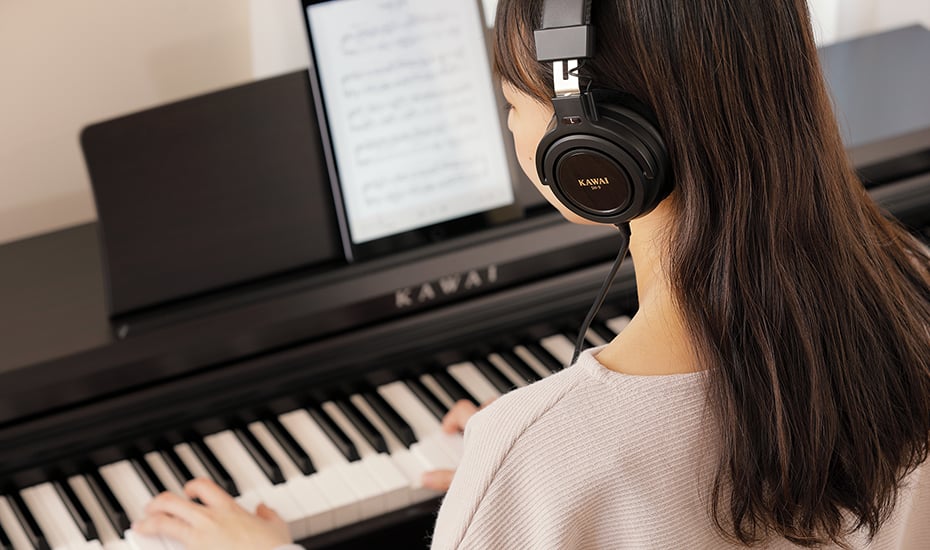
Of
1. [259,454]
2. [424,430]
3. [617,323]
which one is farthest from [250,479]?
[617,323]

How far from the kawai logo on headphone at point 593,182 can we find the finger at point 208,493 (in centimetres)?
68

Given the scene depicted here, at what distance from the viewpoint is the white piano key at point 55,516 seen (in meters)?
1.37

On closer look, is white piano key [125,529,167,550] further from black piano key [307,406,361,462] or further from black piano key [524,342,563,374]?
black piano key [524,342,563,374]

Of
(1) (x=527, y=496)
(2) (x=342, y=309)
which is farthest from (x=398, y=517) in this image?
(1) (x=527, y=496)

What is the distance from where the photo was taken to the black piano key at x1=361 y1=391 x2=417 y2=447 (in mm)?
1487

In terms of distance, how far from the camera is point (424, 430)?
4.98 ft

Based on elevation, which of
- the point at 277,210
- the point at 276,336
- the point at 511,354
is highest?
the point at 277,210

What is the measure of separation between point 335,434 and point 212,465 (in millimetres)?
172

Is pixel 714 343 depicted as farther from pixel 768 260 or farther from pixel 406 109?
pixel 406 109

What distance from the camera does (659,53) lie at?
0.81 meters

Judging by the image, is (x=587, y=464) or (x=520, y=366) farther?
(x=520, y=366)

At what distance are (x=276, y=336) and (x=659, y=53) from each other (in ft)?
2.85

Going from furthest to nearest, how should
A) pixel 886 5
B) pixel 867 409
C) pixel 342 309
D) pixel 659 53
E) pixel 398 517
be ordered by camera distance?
pixel 886 5 < pixel 342 309 < pixel 398 517 < pixel 867 409 < pixel 659 53

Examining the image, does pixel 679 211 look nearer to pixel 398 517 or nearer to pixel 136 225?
pixel 398 517
